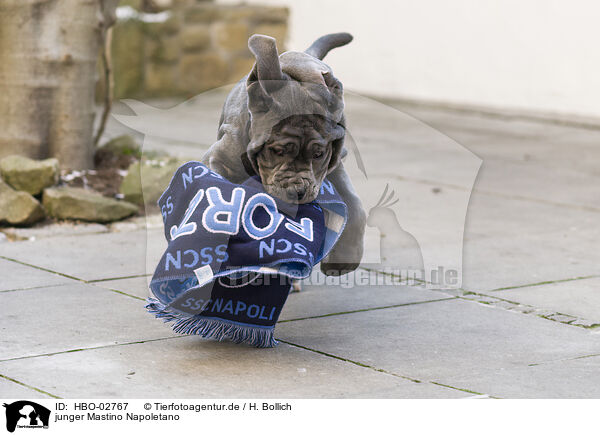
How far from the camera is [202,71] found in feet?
44.6

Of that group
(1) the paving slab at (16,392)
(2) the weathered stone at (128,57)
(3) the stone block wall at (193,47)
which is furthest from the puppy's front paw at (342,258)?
(3) the stone block wall at (193,47)

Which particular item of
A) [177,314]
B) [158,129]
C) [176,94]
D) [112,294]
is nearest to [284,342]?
[177,314]

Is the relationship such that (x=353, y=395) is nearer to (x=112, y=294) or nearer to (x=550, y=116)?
(x=112, y=294)

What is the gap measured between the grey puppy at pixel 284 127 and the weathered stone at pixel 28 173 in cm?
264

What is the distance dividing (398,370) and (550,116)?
27.0ft

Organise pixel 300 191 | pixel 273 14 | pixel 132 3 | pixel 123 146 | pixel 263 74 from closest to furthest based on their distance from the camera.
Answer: pixel 263 74, pixel 300 191, pixel 123 146, pixel 132 3, pixel 273 14

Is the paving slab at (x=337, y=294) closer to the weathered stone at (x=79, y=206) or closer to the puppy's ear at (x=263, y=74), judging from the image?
the puppy's ear at (x=263, y=74)

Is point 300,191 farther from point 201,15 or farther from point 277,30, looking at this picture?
point 277,30

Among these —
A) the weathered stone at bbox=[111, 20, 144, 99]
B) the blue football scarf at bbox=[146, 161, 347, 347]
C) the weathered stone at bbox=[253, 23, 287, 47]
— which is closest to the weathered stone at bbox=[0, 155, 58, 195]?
the blue football scarf at bbox=[146, 161, 347, 347]

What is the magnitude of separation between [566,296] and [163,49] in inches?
362

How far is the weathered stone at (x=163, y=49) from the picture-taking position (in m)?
13.4

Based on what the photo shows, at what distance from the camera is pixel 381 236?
6.53 metres

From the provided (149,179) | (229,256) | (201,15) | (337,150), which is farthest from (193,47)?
(229,256)

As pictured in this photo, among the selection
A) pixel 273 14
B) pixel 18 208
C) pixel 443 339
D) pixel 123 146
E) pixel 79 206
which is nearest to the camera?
pixel 443 339
